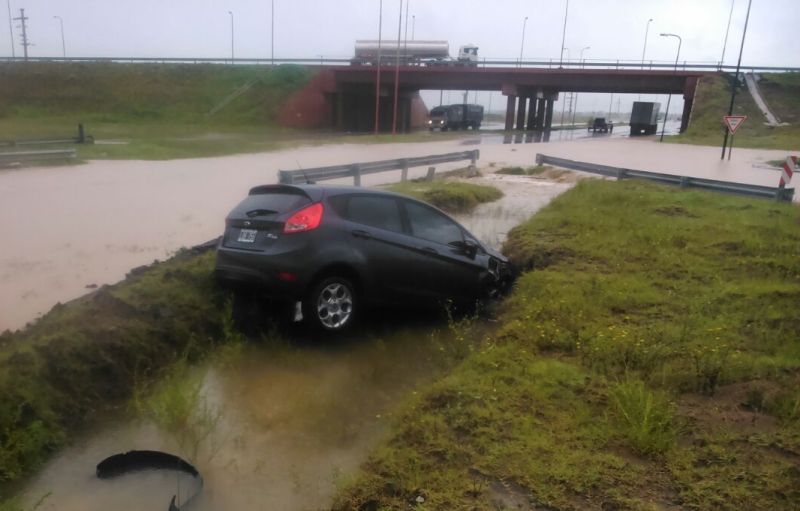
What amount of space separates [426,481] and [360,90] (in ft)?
190

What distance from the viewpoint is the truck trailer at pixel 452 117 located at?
61.0 metres

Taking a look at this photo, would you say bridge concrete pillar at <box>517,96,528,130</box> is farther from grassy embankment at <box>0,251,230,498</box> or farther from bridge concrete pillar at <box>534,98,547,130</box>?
grassy embankment at <box>0,251,230,498</box>

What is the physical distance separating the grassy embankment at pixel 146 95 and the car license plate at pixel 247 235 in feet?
142

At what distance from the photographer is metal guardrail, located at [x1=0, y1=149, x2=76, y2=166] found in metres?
20.5

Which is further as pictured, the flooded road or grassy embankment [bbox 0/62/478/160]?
grassy embankment [bbox 0/62/478/160]

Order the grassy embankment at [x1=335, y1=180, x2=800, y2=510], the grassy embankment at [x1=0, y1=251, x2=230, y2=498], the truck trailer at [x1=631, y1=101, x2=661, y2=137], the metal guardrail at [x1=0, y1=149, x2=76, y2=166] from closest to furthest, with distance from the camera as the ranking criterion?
1. the grassy embankment at [x1=335, y1=180, x2=800, y2=510]
2. the grassy embankment at [x1=0, y1=251, x2=230, y2=498]
3. the metal guardrail at [x1=0, y1=149, x2=76, y2=166]
4. the truck trailer at [x1=631, y1=101, x2=661, y2=137]

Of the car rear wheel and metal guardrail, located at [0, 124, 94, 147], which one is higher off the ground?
the car rear wheel

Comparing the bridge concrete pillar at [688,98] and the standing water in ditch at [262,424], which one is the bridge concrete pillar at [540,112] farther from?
the standing water in ditch at [262,424]

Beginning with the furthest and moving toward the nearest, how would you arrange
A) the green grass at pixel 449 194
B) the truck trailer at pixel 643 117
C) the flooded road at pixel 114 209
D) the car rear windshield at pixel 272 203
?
the truck trailer at pixel 643 117 → the green grass at pixel 449 194 → the flooded road at pixel 114 209 → the car rear windshield at pixel 272 203

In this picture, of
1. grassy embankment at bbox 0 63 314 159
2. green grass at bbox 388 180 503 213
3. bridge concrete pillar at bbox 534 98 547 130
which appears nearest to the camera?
green grass at bbox 388 180 503 213

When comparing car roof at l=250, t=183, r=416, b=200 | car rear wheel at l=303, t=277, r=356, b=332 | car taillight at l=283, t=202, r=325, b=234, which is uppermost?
car roof at l=250, t=183, r=416, b=200

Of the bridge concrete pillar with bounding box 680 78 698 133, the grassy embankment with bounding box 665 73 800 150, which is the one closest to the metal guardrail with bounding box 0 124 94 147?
the grassy embankment with bounding box 665 73 800 150

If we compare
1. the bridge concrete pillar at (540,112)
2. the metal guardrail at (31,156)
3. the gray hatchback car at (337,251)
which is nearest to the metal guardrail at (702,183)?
the gray hatchback car at (337,251)

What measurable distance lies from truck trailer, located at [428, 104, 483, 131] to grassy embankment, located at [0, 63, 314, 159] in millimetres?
11929
